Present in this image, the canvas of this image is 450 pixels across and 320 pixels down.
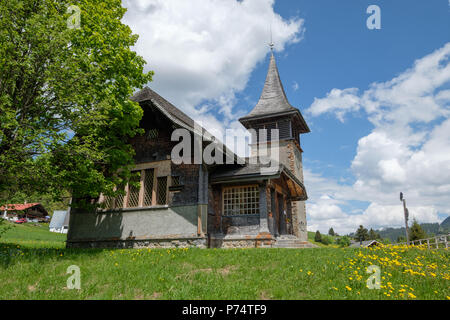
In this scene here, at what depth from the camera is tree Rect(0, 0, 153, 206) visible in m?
8.67

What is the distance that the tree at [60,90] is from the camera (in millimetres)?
8672

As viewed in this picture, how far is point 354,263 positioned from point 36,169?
29.6ft

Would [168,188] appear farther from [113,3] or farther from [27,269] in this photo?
[113,3]

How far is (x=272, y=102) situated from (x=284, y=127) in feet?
10.7

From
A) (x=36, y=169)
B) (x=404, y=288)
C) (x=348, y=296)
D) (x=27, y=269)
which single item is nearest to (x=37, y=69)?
(x=36, y=169)

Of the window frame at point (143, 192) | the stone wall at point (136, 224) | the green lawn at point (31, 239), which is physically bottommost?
the green lawn at point (31, 239)

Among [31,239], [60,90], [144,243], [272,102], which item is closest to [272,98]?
[272,102]

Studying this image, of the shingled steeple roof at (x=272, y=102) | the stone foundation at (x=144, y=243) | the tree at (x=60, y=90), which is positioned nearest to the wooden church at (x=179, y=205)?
the stone foundation at (x=144, y=243)

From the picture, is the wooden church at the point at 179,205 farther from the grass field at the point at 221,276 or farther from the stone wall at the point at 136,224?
the grass field at the point at 221,276

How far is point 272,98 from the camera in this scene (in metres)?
27.1

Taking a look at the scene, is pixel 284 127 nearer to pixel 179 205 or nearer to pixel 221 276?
pixel 179 205

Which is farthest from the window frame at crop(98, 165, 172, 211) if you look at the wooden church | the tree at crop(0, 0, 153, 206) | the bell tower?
the bell tower

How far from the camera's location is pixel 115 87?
10.9m
